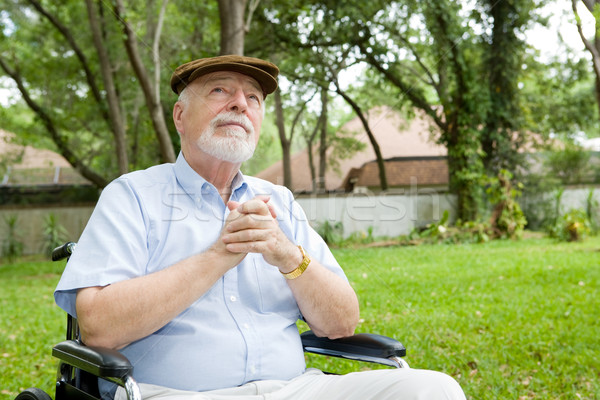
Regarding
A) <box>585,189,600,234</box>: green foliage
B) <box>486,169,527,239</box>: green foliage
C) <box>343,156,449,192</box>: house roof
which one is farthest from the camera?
<box>343,156,449,192</box>: house roof

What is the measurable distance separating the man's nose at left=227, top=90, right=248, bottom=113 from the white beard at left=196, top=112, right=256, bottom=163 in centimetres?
2

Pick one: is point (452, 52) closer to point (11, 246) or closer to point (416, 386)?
point (11, 246)

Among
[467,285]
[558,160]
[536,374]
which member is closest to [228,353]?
[536,374]

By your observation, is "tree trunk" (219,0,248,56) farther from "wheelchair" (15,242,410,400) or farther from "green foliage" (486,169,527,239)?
"green foliage" (486,169,527,239)

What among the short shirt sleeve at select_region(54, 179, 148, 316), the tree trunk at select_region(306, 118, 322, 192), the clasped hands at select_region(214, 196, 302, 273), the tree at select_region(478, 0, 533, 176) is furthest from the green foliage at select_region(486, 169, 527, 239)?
the short shirt sleeve at select_region(54, 179, 148, 316)

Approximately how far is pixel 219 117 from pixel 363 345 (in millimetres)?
890

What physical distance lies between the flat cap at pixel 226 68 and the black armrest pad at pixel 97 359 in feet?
3.00

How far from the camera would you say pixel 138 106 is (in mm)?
13383

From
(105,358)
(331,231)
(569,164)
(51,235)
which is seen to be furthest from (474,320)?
Answer: (569,164)

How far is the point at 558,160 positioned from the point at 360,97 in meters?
5.88

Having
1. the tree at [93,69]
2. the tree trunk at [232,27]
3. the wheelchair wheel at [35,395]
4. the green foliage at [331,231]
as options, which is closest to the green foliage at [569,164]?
the green foliage at [331,231]

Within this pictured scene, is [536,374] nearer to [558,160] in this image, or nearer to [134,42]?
[134,42]

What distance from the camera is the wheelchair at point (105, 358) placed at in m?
1.35

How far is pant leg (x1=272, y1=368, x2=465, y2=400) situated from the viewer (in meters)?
1.44
